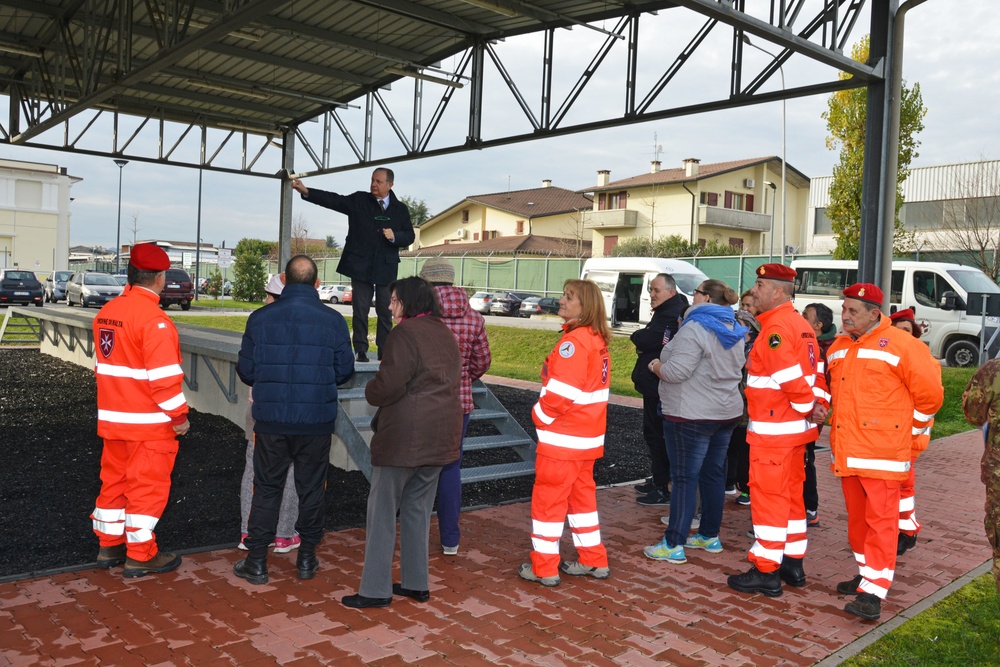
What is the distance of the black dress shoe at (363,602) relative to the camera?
14.1 feet

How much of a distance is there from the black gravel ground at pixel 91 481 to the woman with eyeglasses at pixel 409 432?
5.07 feet

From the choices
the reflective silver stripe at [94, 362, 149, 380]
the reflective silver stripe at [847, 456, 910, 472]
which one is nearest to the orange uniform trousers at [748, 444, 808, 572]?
the reflective silver stripe at [847, 456, 910, 472]

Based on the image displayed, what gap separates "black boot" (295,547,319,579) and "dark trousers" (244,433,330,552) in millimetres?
15

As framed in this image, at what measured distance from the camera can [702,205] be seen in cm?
4772

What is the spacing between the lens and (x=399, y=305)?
4363 mm

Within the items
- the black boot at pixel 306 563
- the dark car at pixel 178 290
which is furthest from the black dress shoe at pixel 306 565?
the dark car at pixel 178 290

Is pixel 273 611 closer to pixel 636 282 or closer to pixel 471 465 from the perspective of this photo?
pixel 471 465

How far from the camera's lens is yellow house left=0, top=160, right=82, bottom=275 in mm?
56719

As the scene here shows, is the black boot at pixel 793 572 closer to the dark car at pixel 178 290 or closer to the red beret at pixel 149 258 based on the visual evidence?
the red beret at pixel 149 258

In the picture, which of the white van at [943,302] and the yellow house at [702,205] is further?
the yellow house at [702,205]

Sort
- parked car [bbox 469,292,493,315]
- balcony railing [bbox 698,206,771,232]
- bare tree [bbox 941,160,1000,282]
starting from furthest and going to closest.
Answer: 1. balcony railing [bbox 698,206,771,232]
2. parked car [bbox 469,292,493,315]
3. bare tree [bbox 941,160,1000,282]

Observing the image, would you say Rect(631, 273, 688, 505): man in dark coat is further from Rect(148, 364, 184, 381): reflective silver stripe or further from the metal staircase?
Rect(148, 364, 184, 381): reflective silver stripe

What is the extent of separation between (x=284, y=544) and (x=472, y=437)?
2.55m

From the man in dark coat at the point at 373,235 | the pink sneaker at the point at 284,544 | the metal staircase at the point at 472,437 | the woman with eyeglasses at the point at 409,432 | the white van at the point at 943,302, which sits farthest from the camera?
the white van at the point at 943,302
